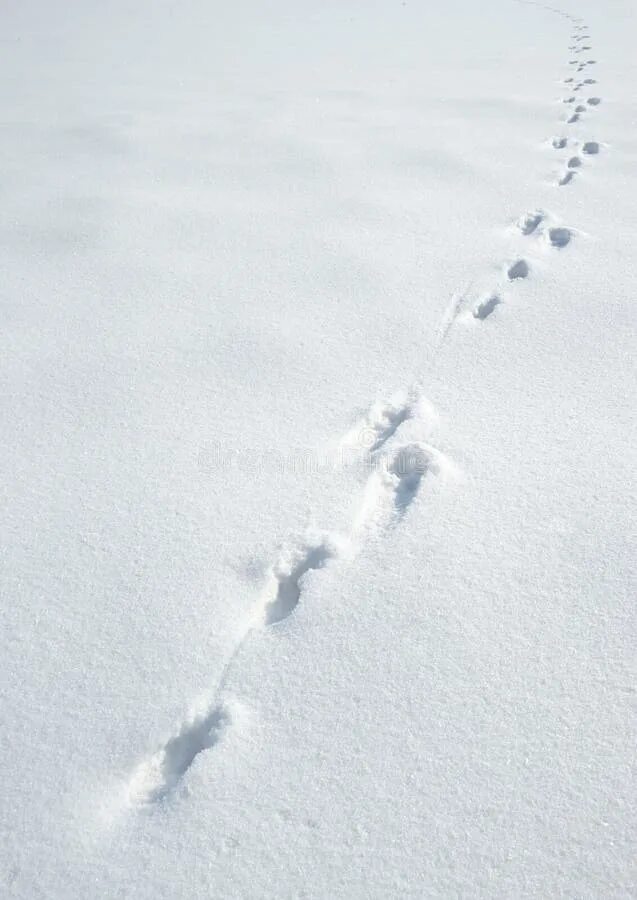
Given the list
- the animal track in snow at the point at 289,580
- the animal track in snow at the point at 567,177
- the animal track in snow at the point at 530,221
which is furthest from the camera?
the animal track in snow at the point at 567,177

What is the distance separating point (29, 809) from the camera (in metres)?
0.87

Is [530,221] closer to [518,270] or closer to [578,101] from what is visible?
[518,270]

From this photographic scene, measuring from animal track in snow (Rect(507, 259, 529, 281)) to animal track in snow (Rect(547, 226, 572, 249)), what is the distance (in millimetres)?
200

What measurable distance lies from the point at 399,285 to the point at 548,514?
3.12ft

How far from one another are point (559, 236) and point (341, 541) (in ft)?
4.93

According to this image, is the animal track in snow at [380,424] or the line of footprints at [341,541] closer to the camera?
the line of footprints at [341,541]

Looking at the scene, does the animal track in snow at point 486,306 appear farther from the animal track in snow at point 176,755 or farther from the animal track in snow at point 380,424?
the animal track in snow at point 176,755

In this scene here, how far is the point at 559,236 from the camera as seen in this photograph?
7.41ft

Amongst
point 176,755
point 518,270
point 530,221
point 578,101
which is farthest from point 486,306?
point 578,101

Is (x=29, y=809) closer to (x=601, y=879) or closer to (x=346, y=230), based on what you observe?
(x=601, y=879)

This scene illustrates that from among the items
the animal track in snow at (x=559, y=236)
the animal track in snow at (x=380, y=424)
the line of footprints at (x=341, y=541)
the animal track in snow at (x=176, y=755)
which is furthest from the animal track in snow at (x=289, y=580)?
the animal track in snow at (x=559, y=236)

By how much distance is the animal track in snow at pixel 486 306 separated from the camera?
6.16 ft

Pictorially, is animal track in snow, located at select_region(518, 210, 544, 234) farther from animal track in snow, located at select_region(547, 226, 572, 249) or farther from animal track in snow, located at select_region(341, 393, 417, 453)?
animal track in snow, located at select_region(341, 393, 417, 453)

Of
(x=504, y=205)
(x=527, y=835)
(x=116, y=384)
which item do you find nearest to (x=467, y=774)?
(x=527, y=835)
